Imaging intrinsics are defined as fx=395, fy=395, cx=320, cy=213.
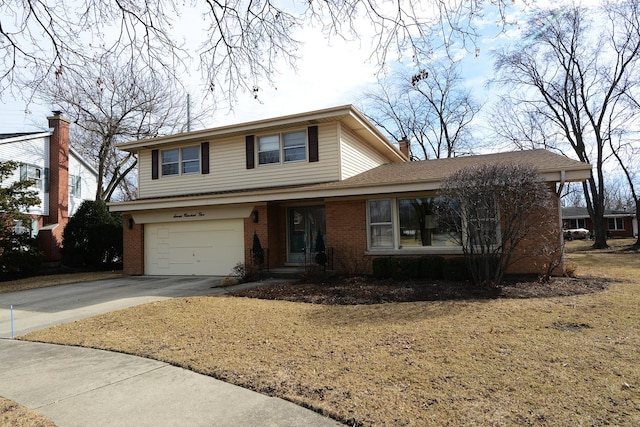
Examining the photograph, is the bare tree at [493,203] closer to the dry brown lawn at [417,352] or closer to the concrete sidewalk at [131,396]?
the dry brown lawn at [417,352]

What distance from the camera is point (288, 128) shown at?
14289 millimetres

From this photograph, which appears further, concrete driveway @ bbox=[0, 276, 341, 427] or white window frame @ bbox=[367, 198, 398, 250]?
white window frame @ bbox=[367, 198, 398, 250]

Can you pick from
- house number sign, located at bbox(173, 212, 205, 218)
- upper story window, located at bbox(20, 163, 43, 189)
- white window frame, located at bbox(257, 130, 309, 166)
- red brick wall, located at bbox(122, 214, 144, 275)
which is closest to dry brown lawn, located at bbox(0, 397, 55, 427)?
white window frame, located at bbox(257, 130, 309, 166)

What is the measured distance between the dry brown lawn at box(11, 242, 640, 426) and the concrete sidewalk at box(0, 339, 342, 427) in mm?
211

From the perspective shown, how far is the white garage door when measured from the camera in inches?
579

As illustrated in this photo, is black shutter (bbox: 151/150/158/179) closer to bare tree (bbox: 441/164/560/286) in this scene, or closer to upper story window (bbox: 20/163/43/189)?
upper story window (bbox: 20/163/43/189)

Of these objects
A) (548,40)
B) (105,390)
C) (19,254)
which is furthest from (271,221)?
(548,40)

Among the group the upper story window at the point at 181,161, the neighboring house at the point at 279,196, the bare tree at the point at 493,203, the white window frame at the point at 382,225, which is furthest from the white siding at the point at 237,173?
the bare tree at the point at 493,203

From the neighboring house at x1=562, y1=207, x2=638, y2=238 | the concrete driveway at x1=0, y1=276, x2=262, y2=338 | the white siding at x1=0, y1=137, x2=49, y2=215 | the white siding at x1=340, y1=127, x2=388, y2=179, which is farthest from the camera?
the neighboring house at x1=562, y1=207, x2=638, y2=238

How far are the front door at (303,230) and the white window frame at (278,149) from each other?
1.87m

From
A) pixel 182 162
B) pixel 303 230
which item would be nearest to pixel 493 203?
pixel 303 230

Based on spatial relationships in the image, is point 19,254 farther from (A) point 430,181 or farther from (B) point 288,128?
(A) point 430,181

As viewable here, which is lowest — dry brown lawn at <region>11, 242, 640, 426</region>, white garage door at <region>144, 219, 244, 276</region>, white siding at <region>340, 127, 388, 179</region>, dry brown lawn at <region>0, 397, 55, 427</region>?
dry brown lawn at <region>0, 397, 55, 427</region>

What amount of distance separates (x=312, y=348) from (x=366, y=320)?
1.76 metres
